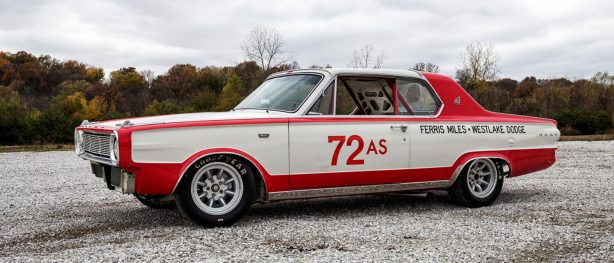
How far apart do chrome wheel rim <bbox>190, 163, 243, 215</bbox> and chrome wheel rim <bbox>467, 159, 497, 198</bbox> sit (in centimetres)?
309

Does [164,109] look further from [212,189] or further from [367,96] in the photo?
[212,189]

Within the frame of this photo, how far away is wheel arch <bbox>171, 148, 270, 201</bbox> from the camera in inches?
221

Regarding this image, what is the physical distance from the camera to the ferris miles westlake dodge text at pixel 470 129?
23.0 feet

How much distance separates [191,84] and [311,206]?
48.5m

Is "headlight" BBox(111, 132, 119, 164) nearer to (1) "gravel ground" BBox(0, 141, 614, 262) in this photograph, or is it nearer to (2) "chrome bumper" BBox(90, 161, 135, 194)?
(2) "chrome bumper" BBox(90, 161, 135, 194)

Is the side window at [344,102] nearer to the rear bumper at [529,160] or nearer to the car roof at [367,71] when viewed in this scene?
the car roof at [367,71]

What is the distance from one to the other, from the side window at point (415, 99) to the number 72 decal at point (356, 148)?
2.04 ft

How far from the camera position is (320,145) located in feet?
20.6

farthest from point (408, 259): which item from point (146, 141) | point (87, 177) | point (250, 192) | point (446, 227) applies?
point (87, 177)

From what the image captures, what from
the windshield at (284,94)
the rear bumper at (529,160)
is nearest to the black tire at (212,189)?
the windshield at (284,94)

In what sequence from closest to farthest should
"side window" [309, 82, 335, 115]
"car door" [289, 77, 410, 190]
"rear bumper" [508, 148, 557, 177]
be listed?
"car door" [289, 77, 410, 190], "side window" [309, 82, 335, 115], "rear bumper" [508, 148, 557, 177]

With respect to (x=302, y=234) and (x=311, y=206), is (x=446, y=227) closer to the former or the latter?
(x=302, y=234)

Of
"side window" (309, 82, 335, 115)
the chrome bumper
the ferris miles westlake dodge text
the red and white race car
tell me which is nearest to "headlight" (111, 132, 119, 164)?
the red and white race car

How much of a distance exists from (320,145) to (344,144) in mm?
296
